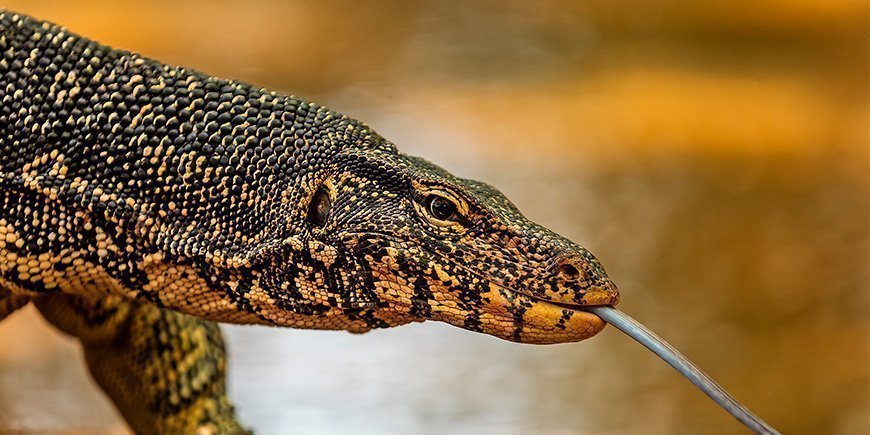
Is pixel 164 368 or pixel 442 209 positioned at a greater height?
pixel 442 209

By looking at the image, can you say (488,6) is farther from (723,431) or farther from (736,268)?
(723,431)

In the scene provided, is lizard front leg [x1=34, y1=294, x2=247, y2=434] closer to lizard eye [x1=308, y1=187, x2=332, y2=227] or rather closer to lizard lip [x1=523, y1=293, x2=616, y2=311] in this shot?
lizard eye [x1=308, y1=187, x2=332, y2=227]

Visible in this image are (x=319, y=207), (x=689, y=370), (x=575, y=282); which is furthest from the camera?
(x=319, y=207)

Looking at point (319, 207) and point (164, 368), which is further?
point (164, 368)

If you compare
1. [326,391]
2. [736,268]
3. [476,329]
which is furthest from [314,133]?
[736,268]

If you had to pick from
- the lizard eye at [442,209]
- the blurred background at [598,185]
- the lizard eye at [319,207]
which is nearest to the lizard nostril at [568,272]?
the lizard eye at [442,209]

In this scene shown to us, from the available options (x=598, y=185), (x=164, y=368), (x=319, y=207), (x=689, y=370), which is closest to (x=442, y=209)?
(x=319, y=207)

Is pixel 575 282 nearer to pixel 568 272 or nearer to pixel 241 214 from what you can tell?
pixel 568 272
